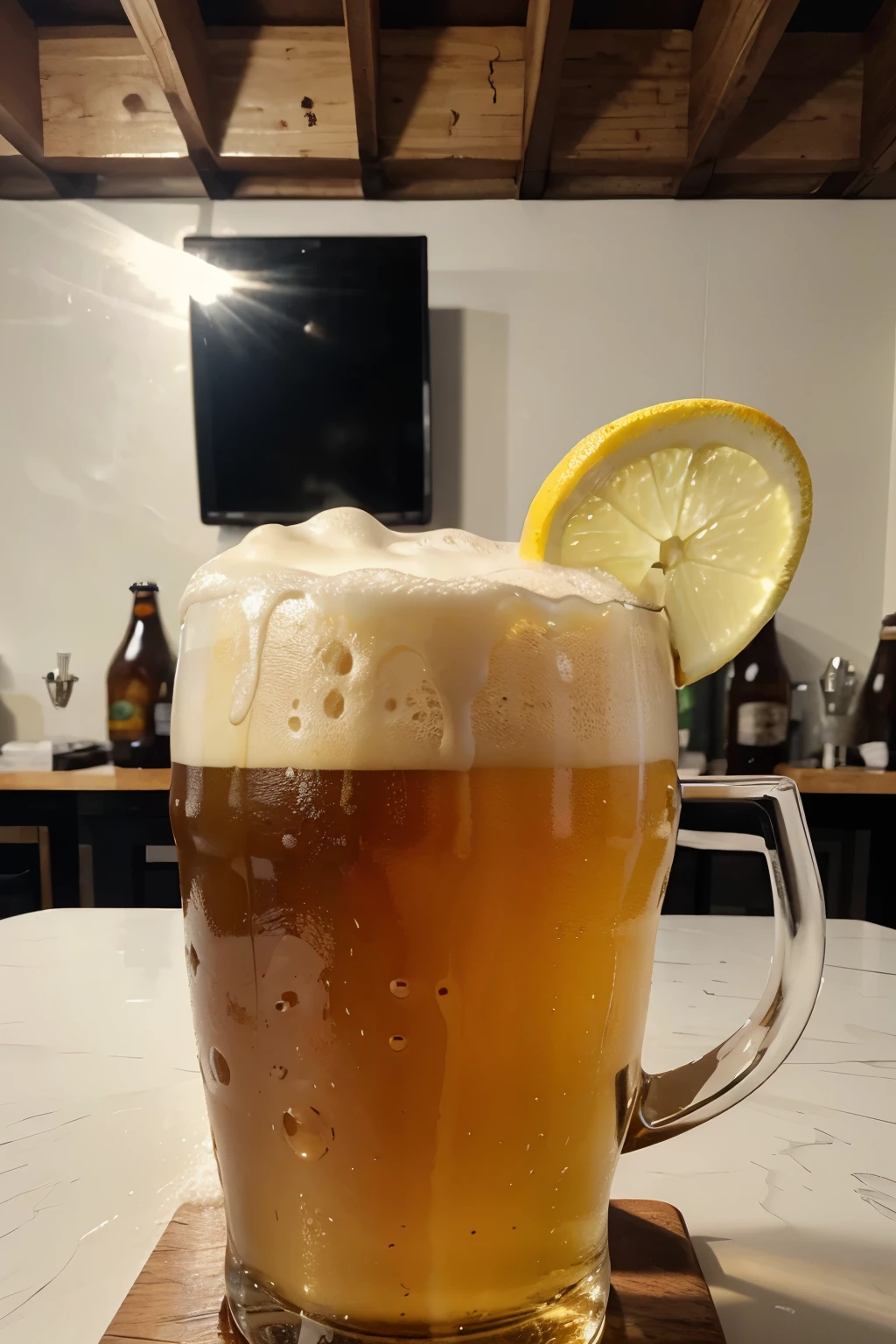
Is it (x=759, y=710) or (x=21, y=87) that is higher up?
(x=21, y=87)

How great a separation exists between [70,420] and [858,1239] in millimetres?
2723

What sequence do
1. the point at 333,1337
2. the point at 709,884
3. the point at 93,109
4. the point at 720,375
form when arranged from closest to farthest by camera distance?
1. the point at 333,1337
2. the point at 709,884
3. the point at 93,109
4. the point at 720,375

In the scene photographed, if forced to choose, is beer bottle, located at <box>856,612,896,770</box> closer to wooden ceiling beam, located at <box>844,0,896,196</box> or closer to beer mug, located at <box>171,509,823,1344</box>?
wooden ceiling beam, located at <box>844,0,896,196</box>

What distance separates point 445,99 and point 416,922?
2.56 metres

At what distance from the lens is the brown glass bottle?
2.24m

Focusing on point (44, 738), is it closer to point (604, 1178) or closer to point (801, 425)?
point (801, 425)

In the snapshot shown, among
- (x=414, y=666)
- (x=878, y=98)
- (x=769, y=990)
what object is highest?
(x=878, y=98)

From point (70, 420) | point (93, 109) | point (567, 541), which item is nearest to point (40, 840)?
point (70, 420)

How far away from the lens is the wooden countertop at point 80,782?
2.06 m

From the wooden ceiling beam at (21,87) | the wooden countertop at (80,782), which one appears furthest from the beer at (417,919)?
the wooden ceiling beam at (21,87)

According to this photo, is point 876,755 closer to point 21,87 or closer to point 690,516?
point 690,516

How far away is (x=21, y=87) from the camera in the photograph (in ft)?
7.40

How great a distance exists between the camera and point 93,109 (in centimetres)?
236

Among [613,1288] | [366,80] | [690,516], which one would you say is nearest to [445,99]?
[366,80]
